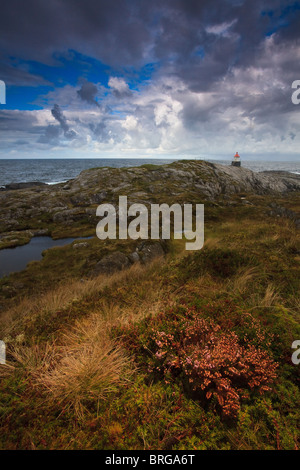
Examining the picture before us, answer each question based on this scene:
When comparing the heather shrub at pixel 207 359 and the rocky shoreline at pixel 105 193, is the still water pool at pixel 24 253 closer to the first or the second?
the rocky shoreline at pixel 105 193

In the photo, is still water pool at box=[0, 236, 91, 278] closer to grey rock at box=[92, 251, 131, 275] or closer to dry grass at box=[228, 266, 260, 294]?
grey rock at box=[92, 251, 131, 275]

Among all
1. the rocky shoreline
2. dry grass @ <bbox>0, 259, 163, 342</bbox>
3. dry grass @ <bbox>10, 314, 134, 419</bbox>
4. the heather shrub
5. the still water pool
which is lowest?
the still water pool

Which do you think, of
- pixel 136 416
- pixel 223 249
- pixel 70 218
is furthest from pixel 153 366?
pixel 70 218

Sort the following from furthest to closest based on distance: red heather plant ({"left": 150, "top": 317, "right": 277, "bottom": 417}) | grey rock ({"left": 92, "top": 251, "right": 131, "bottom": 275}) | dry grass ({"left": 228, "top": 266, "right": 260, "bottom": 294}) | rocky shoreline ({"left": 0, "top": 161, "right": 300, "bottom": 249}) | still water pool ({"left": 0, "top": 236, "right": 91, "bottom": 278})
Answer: rocky shoreline ({"left": 0, "top": 161, "right": 300, "bottom": 249}), still water pool ({"left": 0, "top": 236, "right": 91, "bottom": 278}), grey rock ({"left": 92, "top": 251, "right": 131, "bottom": 275}), dry grass ({"left": 228, "top": 266, "right": 260, "bottom": 294}), red heather plant ({"left": 150, "top": 317, "right": 277, "bottom": 417})

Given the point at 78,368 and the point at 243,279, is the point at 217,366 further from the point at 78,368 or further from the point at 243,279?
the point at 243,279

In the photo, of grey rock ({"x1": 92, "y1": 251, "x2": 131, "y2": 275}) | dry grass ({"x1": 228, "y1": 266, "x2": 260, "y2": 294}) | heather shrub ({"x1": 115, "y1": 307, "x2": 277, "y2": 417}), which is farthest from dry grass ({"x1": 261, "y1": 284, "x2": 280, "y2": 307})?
grey rock ({"x1": 92, "y1": 251, "x2": 131, "y2": 275})

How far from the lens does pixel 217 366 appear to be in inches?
127

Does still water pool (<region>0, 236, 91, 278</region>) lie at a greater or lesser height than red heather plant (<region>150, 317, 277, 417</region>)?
lesser

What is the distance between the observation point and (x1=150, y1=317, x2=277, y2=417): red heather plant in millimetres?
2998

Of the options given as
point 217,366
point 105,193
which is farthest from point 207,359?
point 105,193

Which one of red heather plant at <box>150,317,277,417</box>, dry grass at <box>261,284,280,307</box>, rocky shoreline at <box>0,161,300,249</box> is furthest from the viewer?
rocky shoreline at <box>0,161,300,249</box>

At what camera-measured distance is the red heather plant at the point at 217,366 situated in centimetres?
300
